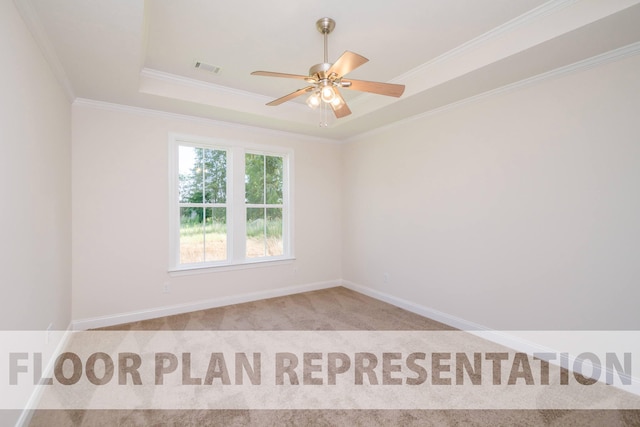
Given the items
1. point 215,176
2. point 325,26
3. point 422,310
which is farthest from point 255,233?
point 325,26

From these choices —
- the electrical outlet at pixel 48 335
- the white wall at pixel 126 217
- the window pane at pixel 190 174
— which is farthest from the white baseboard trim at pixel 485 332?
the electrical outlet at pixel 48 335

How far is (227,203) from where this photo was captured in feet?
14.3

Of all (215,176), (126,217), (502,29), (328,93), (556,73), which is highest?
Answer: (502,29)

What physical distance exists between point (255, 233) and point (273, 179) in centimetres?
89

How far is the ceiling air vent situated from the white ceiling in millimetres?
55

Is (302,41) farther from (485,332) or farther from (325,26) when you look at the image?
(485,332)

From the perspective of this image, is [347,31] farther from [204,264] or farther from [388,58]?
[204,264]

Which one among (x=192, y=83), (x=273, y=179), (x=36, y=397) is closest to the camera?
(x=36, y=397)

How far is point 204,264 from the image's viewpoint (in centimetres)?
414

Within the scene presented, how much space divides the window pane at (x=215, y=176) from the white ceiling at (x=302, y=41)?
821mm

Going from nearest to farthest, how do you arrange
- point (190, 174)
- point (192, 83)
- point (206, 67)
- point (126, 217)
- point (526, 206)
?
point (526, 206) < point (206, 67) < point (192, 83) < point (126, 217) < point (190, 174)

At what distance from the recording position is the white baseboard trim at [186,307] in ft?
11.1

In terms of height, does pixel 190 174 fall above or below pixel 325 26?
below

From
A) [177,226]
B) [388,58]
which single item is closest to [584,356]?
[388,58]
